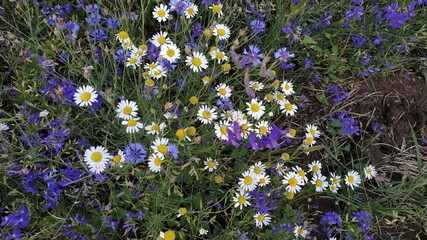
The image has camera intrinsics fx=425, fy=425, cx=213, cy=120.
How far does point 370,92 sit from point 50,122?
199 centimetres

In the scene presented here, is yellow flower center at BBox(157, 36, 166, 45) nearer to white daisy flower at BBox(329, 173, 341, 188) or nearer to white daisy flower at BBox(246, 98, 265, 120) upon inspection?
white daisy flower at BBox(246, 98, 265, 120)

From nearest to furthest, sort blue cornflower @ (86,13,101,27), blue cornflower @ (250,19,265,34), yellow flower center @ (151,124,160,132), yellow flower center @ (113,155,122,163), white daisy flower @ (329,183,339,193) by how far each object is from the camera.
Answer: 1. yellow flower center @ (113,155,122,163)
2. yellow flower center @ (151,124,160,132)
3. blue cornflower @ (86,13,101,27)
4. white daisy flower @ (329,183,339,193)
5. blue cornflower @ (250,19,265,34)

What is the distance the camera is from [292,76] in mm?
2697

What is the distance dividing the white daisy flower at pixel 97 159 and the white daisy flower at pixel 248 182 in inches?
25.9

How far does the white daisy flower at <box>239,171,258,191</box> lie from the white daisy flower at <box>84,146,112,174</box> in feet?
2.16

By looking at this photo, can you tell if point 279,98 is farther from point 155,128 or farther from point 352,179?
point 155,128

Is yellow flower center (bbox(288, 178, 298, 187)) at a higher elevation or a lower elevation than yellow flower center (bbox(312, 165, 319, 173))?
lower

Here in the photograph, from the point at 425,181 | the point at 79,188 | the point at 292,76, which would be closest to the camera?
the point at 79,188

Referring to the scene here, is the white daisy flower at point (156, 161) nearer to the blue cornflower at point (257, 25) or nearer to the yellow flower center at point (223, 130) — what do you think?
the yellow flower center at point (223, 130)

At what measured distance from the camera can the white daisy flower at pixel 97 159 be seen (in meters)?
1.82

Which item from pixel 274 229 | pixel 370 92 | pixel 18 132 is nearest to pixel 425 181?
pixel 370 92

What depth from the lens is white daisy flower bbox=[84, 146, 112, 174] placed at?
1823mm

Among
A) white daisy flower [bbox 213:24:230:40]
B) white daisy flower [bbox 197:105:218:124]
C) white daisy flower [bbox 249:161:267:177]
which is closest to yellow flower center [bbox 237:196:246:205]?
white daisy flower [bbox 249:161:267:177]

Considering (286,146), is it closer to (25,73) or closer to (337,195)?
(337,195)
